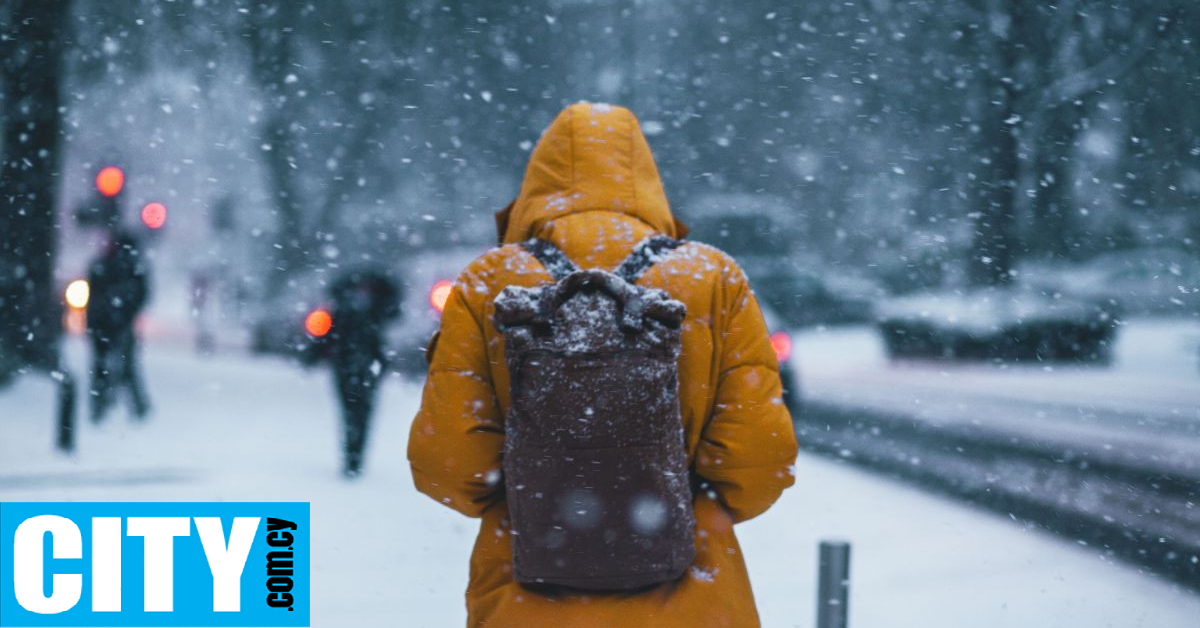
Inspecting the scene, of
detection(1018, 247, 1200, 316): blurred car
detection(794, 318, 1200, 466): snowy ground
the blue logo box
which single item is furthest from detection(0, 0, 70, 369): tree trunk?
detection(1018, 247, 1200, 316): blurred car

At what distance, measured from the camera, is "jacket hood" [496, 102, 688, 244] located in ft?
7.91

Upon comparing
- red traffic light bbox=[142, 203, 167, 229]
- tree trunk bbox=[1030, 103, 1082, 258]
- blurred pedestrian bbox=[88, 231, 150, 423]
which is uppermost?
tree trunk bbox=[1030, 103, 1082, 258]

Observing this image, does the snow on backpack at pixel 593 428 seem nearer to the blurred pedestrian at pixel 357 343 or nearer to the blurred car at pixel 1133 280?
the blurred pedestrian at pixel 357 343

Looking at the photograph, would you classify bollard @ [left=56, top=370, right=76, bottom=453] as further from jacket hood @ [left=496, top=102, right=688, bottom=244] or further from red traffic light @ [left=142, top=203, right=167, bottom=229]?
jacket hood @ [left=496, top=102, right=688, bottom=244]

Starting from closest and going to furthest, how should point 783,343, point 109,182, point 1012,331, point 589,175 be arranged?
point 589,175
point 109,182
point 783,343
point 1012,331

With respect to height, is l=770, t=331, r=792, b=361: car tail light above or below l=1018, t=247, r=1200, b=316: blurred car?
below

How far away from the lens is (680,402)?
2.33 m

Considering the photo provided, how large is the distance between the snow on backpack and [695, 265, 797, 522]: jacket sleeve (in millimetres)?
136

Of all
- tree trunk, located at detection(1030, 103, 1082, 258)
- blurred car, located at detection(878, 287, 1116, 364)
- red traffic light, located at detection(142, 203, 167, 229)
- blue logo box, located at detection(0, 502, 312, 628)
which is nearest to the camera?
blue logo box, located at detection(0, 502, 312, 628)

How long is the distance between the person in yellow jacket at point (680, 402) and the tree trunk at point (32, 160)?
32.8 feet

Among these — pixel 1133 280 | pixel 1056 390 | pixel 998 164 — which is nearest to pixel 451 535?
pixel 1056 390

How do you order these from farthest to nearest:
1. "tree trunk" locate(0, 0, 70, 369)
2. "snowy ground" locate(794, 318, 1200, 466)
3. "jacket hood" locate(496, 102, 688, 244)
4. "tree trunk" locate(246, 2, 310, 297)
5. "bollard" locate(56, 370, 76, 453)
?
"tree trunk" locate(246, 2, 310, 297) → "snowy ground" locate(794, 318, 1200, 466) → "tree trunk" locate(0, 0, 70, 369) → "bollard" locate(56, 370, 76, 453) → "jacket hood" locate(496, 102, 688, 244)

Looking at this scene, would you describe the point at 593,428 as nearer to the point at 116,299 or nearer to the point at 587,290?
the point at 587,290

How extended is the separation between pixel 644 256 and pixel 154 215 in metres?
7.62
